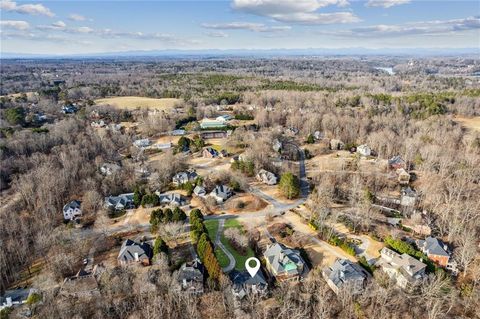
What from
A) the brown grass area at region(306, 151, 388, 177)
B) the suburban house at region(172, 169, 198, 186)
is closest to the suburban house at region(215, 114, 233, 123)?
the brown grass area at region(306, 151, 388, 177)

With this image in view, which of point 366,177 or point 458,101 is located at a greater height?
point 458,101

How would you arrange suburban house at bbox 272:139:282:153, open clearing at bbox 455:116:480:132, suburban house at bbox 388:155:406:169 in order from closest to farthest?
suburban house at bbox 388:155:406:169 < suburban house at bbox 272:139:282:153 < open clearing at bbox 455:116:480:132

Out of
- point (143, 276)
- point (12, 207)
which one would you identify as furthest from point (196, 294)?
point (12, 207)

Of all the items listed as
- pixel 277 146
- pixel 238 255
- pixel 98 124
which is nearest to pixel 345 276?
pixel 238 255

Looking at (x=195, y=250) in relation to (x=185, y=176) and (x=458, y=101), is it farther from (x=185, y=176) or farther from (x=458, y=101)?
(x=458, y=101)

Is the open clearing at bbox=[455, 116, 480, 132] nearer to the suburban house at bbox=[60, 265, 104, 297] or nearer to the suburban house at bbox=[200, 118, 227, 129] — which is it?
the suburban house at bbox=[200, 118, 227, 129]

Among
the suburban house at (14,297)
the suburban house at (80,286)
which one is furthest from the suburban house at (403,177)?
the suburban house at (14,297)
